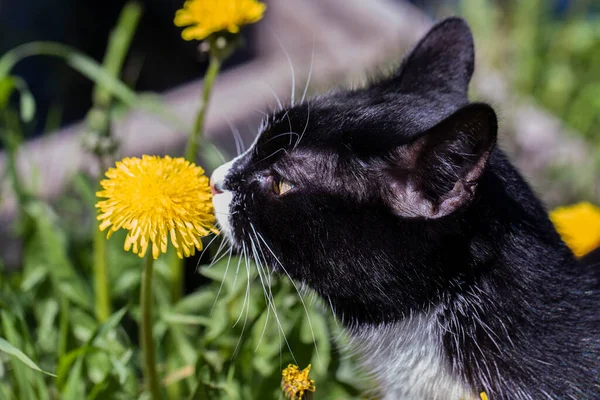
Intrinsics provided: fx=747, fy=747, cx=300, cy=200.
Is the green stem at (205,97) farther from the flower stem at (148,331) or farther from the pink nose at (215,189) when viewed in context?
the flower stem at (148,331)

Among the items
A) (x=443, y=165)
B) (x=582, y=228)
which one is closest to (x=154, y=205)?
(x=443, y=165)

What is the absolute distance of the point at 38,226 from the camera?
170 centimetres

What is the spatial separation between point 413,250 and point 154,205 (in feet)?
1.44

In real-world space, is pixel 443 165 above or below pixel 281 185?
above

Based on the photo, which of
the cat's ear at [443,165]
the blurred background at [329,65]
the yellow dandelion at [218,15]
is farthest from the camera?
the blurred background at [329,65]

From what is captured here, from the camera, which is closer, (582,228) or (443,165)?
(443,165)

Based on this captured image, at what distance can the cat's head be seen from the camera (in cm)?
122

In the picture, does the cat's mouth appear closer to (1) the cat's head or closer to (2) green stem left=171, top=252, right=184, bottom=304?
(1) the cat's head

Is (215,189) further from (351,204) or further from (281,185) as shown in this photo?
(351,204)

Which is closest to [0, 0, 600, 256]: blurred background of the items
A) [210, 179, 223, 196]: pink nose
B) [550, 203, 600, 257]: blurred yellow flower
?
[550, 203, 600, 257]: blurred yellow flower

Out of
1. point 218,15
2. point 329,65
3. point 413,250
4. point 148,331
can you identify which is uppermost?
point 218,15

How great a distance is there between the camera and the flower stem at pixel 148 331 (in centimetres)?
120

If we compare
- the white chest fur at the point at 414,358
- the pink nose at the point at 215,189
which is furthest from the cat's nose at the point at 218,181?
the white chest fur at the point at 414,358

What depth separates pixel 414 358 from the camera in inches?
54.3
